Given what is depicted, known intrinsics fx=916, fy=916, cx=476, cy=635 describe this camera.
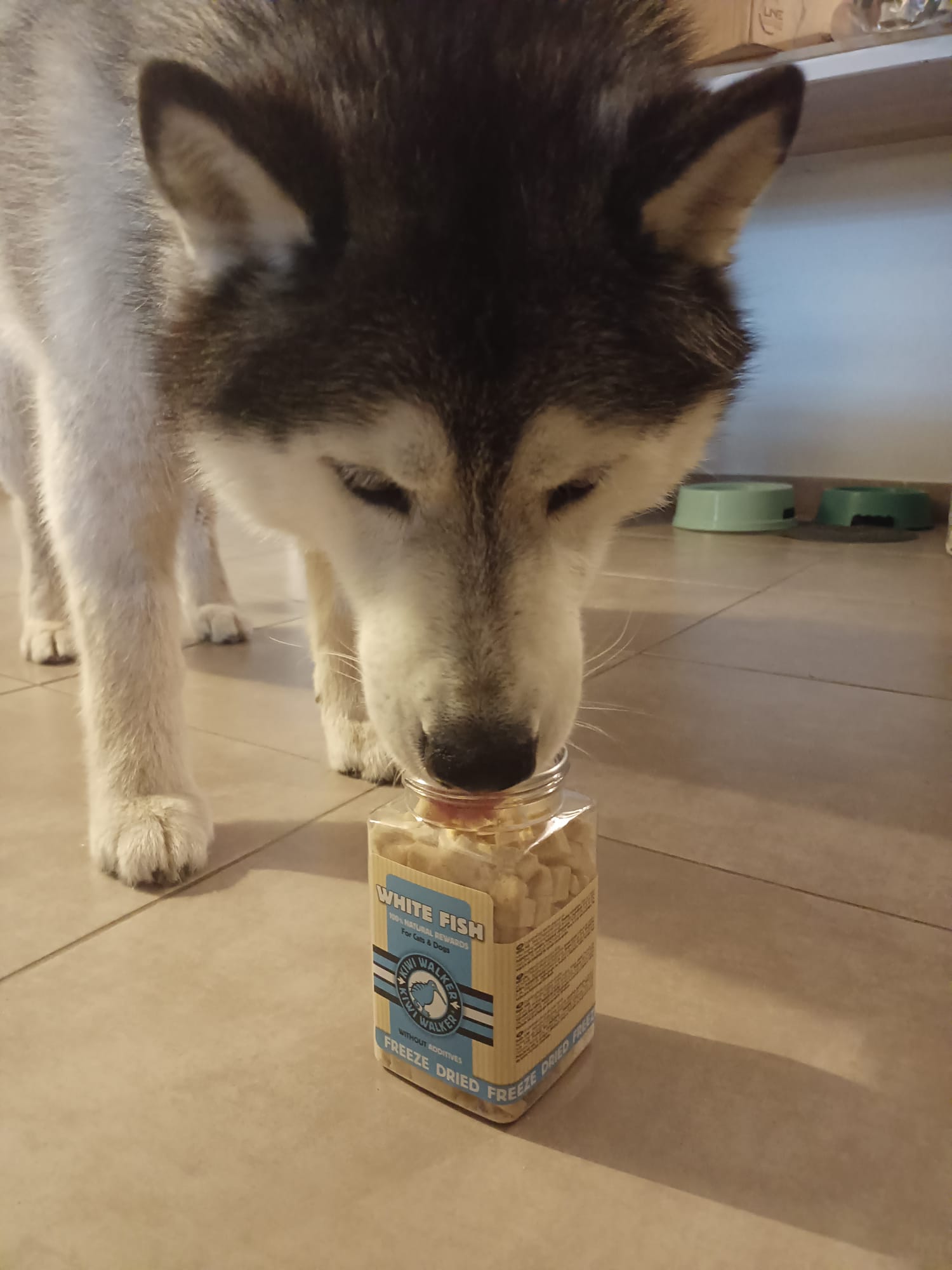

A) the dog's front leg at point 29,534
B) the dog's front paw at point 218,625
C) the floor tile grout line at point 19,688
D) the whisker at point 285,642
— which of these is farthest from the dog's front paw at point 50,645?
the whisker at point 285,642

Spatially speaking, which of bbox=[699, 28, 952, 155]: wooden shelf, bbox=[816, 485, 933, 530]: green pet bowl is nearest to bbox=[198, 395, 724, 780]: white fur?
bbox=[699, 28, 952, 155]: wooden shelf

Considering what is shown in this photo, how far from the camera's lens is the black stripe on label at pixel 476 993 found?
0.73 meters

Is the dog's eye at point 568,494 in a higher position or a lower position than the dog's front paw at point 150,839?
higher

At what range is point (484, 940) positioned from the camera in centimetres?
72

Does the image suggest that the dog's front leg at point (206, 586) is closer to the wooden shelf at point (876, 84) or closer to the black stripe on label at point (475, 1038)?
the black stripe on label at point (475, 1038)

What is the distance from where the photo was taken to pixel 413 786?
83cm

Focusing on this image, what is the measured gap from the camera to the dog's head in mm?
794

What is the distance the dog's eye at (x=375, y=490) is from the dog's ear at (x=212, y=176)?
0.21m

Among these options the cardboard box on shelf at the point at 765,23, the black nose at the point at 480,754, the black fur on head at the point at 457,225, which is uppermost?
the cardboard box on shelf at the point at 765,23

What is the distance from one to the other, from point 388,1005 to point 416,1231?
186 mm

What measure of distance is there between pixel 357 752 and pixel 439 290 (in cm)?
82

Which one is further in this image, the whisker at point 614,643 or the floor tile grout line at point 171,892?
the whisker at point 614,643

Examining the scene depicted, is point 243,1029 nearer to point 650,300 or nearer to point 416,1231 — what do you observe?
point 416,1231

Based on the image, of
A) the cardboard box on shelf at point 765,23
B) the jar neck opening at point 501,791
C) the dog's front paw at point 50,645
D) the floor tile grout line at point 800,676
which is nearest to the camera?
the jar neck opening at point 501,791
